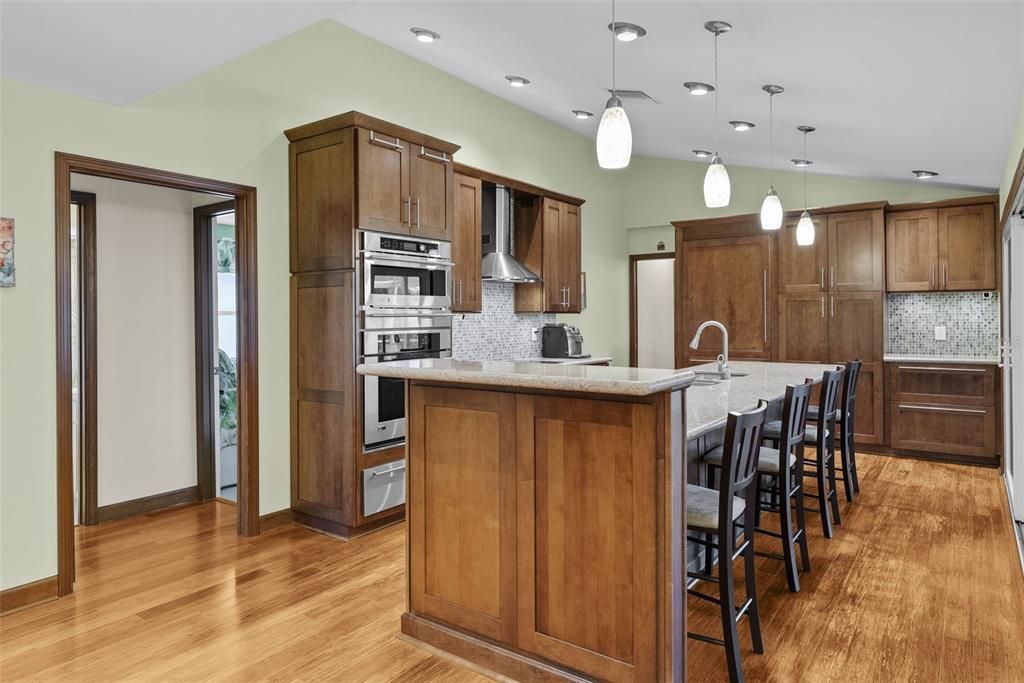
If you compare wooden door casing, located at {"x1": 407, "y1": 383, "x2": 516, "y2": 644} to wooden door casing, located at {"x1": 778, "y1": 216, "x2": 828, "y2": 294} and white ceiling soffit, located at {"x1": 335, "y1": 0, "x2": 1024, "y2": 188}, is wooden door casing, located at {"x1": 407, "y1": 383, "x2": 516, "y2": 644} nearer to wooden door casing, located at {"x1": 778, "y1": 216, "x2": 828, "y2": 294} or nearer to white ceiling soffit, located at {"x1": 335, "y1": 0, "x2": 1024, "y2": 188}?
white ceiling soffit, located at {"x1": 335, "y1": 0, "x2": 1024, "y2": 188}

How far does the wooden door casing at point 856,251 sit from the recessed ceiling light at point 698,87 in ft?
8.65

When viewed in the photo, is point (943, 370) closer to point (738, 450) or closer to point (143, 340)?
point (738, 450)

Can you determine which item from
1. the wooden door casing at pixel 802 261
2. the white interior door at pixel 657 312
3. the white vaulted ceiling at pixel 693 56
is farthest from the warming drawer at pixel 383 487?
the white interior door at pixel 657 312

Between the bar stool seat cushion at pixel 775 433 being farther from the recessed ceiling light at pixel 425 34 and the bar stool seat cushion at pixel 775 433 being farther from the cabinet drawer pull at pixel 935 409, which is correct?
the recessed ceiling light at pixel 425 34

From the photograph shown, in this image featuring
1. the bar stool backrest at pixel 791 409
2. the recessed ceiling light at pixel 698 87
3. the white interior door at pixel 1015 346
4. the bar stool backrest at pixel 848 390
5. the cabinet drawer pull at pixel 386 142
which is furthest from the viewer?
the bar stool backrest at pixel 848 390

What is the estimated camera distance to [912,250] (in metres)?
5.95

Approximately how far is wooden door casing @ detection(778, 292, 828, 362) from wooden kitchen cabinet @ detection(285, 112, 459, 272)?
381cm

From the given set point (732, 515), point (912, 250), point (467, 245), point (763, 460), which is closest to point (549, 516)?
point (732, 515)

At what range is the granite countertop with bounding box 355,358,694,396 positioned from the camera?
187cm

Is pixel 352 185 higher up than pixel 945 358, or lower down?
higher up

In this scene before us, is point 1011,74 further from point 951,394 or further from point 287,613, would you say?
point 287,613

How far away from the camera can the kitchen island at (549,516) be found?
6.57 feet

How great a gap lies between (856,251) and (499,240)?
331 centimetres

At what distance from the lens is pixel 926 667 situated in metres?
2.38
